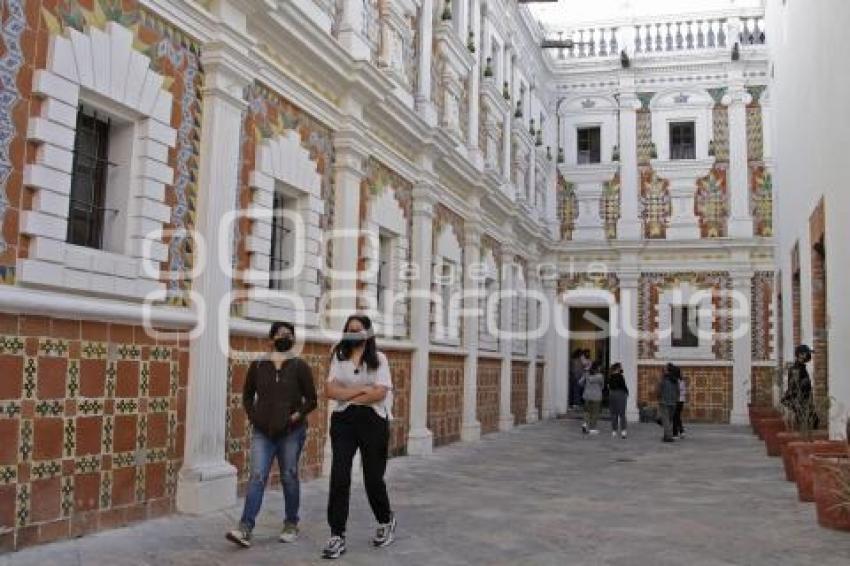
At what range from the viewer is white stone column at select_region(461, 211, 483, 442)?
17266 mm

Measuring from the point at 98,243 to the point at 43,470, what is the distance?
1.94m

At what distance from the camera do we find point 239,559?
638 cm

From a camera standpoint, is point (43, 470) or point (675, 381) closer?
point (43, 470)

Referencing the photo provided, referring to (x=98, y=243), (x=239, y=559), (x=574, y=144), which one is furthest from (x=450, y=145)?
(x=574, y=144)

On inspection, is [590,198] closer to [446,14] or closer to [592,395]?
[592,395]

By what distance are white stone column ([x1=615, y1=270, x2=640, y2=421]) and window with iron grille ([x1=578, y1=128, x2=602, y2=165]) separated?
3538 millimetres

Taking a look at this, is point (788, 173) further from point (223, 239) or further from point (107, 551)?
point (107, 551)

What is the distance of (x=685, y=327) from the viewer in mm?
24906

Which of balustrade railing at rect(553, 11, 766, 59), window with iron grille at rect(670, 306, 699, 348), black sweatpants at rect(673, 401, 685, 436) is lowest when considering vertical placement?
black sweatpants at rect(673, 401, 685, 436)

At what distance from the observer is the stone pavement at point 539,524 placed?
21.6 feet

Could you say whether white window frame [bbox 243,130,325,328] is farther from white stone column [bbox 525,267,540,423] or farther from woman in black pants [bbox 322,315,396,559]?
white stone column [bbox 525,267,540,423]

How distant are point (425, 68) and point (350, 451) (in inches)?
379

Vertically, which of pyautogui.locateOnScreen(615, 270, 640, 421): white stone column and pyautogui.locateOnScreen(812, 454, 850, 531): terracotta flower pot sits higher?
pyautogui.locateOnScreen(615, 270, 640, 421): white stone column

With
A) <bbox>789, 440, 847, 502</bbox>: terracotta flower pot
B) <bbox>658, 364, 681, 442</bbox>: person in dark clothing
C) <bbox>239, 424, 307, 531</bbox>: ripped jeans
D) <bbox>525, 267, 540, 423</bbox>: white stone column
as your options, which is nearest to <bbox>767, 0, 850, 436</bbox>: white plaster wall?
<bbox>789, 440, 847, 502</bbox>: terracotta flower pot
